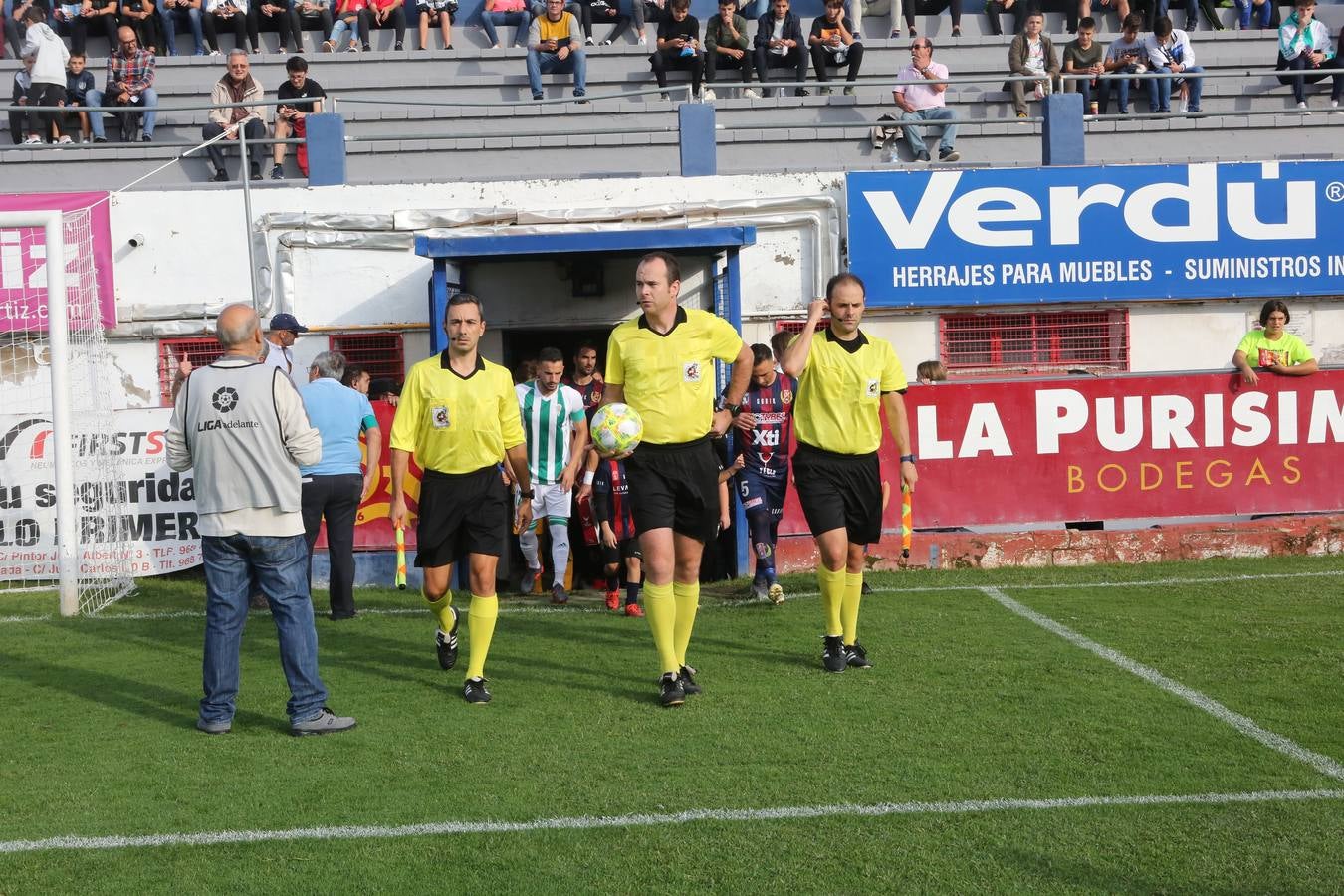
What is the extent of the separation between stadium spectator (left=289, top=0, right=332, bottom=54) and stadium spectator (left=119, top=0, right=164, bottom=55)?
186cm

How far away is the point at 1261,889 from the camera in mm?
4285

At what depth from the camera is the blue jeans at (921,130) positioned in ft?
52.9

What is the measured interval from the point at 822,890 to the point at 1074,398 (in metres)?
8.09

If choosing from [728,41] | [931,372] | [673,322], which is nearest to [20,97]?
[728,41]

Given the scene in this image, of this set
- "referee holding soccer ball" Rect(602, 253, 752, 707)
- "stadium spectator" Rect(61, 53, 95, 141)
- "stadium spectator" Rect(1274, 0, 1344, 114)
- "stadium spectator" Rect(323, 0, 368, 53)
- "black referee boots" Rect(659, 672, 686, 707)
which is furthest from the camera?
"stadium spectator" Rect(323, 0, 368, 53)

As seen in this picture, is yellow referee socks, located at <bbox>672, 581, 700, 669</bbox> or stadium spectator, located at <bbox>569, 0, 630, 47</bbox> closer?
yellow referee socks, located at <bbox>672, 581, 700, 669</bbox>

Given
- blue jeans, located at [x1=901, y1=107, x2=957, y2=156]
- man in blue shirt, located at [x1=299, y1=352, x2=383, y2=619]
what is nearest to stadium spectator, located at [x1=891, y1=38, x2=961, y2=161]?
blue jeans, located at [x1=901, y1=107, x2=957, y2=156]

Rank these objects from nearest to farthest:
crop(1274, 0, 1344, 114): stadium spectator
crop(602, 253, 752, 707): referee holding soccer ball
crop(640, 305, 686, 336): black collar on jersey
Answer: crop(602, 253, 752, 707): referee holding soccer ball → crop(640, 305, 686, 336): black collar on jersey → crop(1274, 0, 1344, 114): stadium spectator

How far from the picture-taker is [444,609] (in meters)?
7.77

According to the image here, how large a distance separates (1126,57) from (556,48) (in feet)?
23.9

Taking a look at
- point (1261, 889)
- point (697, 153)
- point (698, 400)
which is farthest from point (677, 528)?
point (697, 153)

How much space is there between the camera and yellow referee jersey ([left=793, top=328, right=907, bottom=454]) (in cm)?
774

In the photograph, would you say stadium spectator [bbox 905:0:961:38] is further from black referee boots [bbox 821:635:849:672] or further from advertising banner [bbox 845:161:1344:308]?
black referee boots [bbox 821:635:849:672]

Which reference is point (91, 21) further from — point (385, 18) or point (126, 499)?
point (126, 499)
